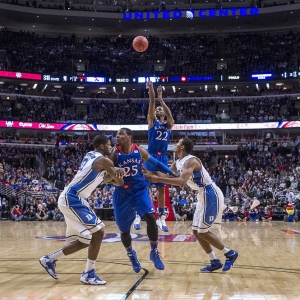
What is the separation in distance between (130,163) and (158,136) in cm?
292

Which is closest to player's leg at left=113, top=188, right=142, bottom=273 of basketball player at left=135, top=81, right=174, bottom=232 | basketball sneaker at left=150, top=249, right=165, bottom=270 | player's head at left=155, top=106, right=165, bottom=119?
basketball sneaker at left=150, top=249, right=165, bottom=270

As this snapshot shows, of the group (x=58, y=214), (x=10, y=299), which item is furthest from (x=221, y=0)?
(x=10, y=299)

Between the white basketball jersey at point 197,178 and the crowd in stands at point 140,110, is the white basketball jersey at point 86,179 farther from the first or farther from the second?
the crowd in stands at point 140,110

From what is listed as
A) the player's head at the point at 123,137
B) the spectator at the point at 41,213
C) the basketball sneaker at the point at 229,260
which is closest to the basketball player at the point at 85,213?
the player's head at the point at 123,137

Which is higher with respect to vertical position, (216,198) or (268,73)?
(268,73)

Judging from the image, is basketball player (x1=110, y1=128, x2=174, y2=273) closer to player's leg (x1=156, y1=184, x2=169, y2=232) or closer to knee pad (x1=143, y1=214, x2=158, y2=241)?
knee pad (x1=143, y1=214, x2=158, y2=241)

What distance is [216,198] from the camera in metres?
8.90

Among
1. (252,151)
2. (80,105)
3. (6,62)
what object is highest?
(6,62)

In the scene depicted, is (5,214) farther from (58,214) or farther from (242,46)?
(242,46)

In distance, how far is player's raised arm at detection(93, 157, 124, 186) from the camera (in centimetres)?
743

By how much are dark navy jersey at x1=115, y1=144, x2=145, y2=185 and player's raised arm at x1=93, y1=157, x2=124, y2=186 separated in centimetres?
72

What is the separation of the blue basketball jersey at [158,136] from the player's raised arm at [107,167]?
3.63 metres

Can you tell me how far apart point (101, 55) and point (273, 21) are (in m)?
17.8

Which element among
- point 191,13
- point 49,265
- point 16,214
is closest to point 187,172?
Result: point 49,265
